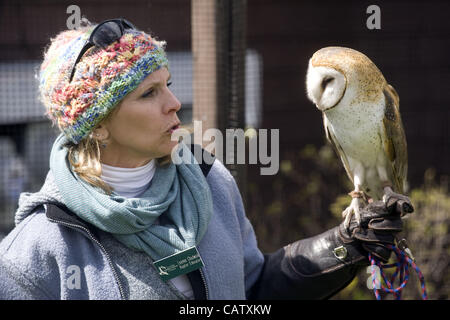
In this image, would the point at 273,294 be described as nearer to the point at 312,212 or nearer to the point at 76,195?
the point at 76,195

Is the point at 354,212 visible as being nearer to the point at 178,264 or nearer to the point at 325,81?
the point at 325,81

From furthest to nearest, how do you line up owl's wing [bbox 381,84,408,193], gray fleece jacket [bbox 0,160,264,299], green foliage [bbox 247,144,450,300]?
green foliage [bbox 247,144,450,300] → owl's wing [bbox 381,84,408,193] → gray fleece jacket [bbox 0,160,264,299]

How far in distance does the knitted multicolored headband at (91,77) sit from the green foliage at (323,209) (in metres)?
2.52

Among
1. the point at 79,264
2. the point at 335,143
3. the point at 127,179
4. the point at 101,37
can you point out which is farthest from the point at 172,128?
the point at 335,143

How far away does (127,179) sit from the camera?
1.92m

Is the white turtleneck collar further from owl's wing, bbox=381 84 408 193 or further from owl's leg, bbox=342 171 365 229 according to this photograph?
owl's wing, bbox=381 84 408 193

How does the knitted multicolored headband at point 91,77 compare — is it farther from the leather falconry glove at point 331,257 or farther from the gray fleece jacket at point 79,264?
the leather falconry glove at point 331,257

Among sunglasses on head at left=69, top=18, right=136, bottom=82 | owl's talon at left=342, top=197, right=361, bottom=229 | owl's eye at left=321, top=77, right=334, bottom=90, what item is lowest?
owl's talon at left=342, top=197, right=361, bottom=229

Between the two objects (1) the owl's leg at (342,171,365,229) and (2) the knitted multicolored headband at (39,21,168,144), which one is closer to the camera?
(2) the knitted multicolored headband at (39,21,168,144)

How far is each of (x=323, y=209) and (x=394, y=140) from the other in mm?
2523

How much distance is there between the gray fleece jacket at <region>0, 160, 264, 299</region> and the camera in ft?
5.68

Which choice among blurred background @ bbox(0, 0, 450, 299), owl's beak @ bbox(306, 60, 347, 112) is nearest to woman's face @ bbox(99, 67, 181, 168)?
owl's beak @ bbox(306, 60, 347, 112)

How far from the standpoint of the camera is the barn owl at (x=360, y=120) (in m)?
2.11

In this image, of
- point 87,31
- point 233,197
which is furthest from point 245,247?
point 87,31
